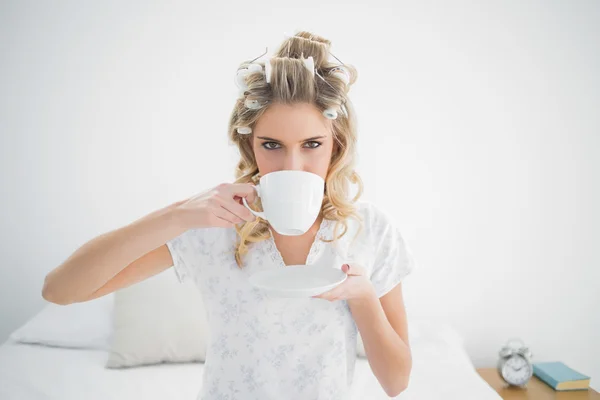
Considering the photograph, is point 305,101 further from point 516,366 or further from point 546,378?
point 546,378

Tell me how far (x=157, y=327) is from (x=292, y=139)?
1.40 metres

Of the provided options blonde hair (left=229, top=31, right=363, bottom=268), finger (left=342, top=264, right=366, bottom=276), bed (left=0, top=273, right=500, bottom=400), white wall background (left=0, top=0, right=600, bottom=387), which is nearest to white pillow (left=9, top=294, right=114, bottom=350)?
bed (left=0, top=273, right=500, bottom=400)

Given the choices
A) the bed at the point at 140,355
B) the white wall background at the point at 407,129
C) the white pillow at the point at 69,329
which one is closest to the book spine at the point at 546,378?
the white wall background at the point at 407,129

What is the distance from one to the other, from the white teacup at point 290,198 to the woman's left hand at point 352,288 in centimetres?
13

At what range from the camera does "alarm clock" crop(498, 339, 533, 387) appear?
6.68 feet

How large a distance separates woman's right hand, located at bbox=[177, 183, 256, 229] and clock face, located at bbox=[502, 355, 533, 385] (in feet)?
5.93

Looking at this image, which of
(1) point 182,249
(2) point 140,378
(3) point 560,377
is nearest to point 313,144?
(1) point 182,249

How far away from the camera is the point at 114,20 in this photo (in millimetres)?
2344

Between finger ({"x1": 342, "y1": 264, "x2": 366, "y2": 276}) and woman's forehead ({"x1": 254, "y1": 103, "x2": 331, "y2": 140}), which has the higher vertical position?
woman's forehead ({"x1": 254, "y1": 103, "x2": 331, "y2": 140})

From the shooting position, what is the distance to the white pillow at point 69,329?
2.04 metres

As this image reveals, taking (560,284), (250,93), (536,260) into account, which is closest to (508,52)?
(536,260)

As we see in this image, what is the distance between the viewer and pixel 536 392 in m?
2.01

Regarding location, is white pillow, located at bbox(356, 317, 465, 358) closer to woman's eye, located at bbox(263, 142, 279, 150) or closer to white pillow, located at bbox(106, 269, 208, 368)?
white pillow, located at bbox(106, 269, 208, 368)

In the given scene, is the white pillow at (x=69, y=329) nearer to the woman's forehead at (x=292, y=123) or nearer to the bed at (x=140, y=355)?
the bed at (x=140, y=355)
